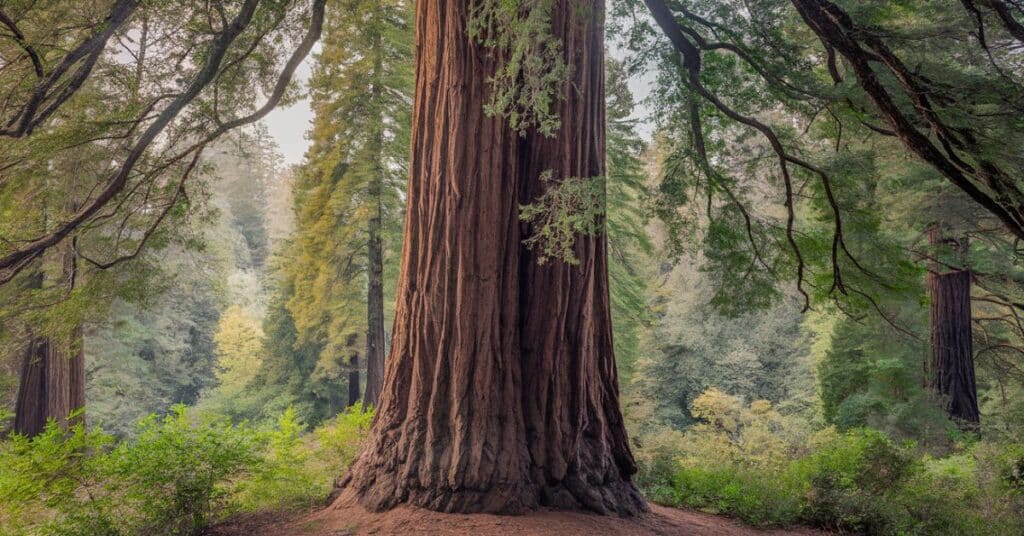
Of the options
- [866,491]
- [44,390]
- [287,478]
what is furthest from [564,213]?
[44,390]

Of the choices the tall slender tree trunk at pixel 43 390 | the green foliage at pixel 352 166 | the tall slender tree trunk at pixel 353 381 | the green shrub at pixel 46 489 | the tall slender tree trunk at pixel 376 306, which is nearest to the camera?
the green shrub at pixel 46 489

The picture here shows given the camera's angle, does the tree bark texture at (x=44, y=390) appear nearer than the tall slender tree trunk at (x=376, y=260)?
Yes

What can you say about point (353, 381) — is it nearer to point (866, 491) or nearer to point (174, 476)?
point (174, 476)

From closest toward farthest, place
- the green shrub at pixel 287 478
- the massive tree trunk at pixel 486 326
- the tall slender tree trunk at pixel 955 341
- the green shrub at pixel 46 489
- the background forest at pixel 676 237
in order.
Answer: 1. the green shrub at pixel 46 489
2. the background forest at pixel 676 237
3. the massive tree trunk at pixel 486 326
4. the green shrub at pixel 287 478
5. the tall slender tree trunk at pixel 955 341

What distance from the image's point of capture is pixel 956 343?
10016mm

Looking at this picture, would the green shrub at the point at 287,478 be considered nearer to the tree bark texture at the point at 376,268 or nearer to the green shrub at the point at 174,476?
the green shrub at the point at 174,476

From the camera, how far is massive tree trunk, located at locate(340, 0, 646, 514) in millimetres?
4191

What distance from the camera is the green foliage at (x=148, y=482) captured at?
3752 millimetres

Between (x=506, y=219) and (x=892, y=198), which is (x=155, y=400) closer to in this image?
(x=506, y=219)

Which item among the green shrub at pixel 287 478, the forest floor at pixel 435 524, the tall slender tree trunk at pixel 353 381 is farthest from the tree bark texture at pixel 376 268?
the forest floor at pixel 435 524

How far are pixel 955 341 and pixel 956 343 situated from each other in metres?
0.04

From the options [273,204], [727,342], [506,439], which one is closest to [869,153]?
[506,439]

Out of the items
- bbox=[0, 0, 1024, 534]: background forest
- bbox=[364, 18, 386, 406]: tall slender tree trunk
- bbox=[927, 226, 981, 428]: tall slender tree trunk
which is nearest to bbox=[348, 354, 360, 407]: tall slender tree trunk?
bbox=[0, 0, 1024, 534]: background forest

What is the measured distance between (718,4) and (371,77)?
9018 mm
